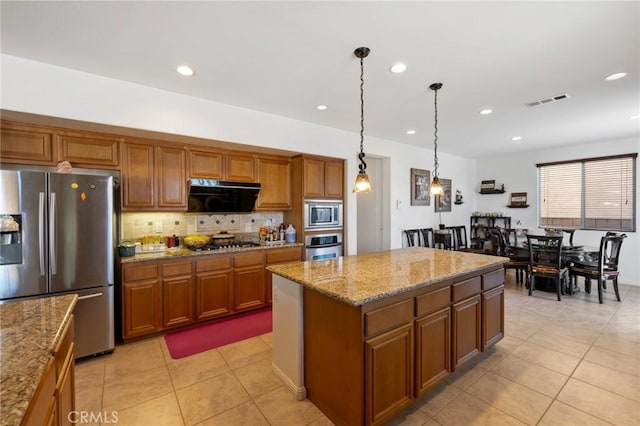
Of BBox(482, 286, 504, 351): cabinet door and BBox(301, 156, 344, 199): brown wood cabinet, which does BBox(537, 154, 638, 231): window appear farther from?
BBox(301, 156, 344, 199): brown wood cabinet


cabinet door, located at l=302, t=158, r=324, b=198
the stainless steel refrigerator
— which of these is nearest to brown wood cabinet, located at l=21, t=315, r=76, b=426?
the stainless steel refrigerator

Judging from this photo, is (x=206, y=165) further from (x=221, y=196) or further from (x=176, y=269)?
(x=176, y=269)

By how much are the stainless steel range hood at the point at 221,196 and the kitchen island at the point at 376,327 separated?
5.96ft

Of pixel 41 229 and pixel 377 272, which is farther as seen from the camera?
pixel 41 229

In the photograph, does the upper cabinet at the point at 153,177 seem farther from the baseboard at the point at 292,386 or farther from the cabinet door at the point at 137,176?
the baseboard at the point at 292,386

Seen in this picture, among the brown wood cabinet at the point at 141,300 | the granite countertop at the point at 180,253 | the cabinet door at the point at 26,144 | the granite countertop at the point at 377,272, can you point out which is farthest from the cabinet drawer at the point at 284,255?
the cabinet door at the point at 26,144

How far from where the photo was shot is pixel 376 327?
166cm

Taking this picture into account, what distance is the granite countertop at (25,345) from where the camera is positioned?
30.7 inches

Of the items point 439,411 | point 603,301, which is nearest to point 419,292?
point 439,411

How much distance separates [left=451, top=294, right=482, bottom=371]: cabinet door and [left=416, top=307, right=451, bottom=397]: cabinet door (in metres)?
0.09

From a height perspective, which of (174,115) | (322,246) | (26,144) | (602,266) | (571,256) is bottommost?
(602,266)

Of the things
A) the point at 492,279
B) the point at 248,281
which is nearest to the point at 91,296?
the point at 248,281

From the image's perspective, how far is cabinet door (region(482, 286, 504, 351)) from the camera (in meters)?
2.50

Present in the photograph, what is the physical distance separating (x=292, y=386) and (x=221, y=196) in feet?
8.13
